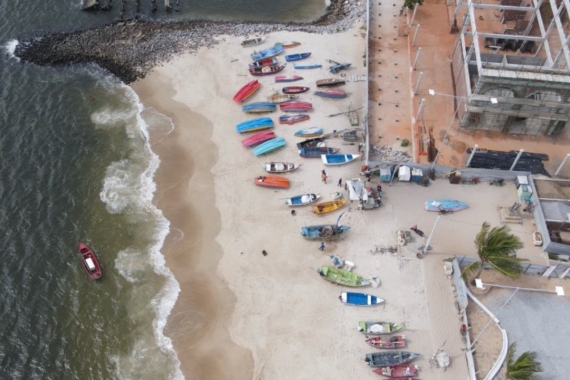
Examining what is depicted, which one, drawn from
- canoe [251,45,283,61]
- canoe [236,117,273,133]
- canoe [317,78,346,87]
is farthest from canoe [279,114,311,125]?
canoe [251,45,283,61]

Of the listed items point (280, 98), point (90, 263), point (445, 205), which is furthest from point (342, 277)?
point (280, 98)

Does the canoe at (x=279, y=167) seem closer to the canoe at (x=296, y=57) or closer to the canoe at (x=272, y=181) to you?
the canoe at (x=272, y=181)

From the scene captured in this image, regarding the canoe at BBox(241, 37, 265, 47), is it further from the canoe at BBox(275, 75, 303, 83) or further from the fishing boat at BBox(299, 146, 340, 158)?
the fishing boat at BBox(299, 146, 340, 158)

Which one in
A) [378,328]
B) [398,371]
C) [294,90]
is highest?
[294,90]

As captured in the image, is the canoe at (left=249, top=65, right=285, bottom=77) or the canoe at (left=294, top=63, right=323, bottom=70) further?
the canoe at (left=294, top=63, right=323, bottom=70)

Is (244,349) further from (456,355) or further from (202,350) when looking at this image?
(456,355)

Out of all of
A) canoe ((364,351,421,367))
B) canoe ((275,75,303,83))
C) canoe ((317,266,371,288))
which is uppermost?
canoe ((275,75,303,83))

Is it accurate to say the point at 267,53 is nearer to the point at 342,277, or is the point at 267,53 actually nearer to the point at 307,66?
the point at 307,66
